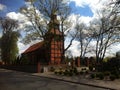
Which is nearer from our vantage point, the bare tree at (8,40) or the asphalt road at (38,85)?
the asphalt road at (38,85)

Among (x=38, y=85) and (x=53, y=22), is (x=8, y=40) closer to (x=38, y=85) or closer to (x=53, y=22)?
(x=53, y=22)

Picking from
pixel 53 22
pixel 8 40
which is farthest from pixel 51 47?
pixel 8 40

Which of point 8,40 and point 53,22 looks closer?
point 53,22

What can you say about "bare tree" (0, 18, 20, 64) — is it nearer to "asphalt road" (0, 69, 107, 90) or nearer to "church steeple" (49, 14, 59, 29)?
"church steeple" (49, 14, 59, 29)

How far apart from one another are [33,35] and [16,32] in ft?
74.9

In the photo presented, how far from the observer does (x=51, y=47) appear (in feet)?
176

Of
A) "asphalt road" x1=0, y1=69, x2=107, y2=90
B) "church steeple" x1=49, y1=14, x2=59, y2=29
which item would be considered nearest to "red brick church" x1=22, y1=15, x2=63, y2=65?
"church steeple" x1=49, y1=14, x2=59, y2=29

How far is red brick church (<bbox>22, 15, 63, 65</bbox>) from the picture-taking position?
156 ft

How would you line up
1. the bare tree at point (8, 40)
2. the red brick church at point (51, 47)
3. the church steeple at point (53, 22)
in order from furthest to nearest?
the bare tree at point (8, 40) → the red brick church at point (51, 47) → the church steeple at point (53, 22)

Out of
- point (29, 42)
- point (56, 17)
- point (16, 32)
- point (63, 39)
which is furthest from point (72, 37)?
point (16, 32)

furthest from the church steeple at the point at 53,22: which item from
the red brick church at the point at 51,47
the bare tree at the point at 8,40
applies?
the bare tree at the point at 8,40

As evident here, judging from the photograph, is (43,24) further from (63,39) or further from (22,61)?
(22,61)

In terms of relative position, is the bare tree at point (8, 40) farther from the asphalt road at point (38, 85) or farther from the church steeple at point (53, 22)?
the asphalt road at point (38, 85)

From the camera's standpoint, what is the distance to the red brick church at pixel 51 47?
47688 millimetres
